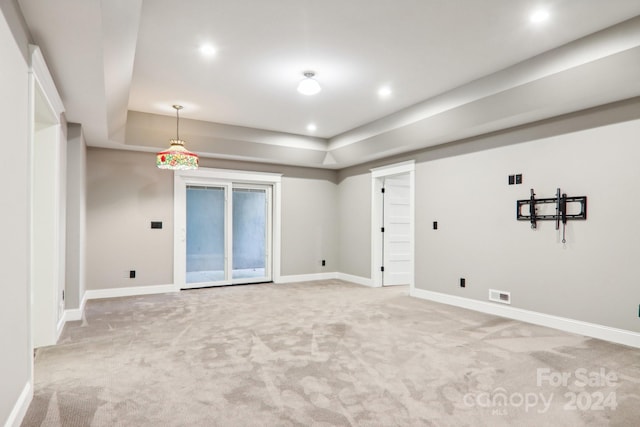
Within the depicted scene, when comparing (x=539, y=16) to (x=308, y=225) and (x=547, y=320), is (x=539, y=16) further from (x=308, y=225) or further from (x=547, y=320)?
(x=308, y=225)

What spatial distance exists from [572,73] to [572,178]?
44.8 inches

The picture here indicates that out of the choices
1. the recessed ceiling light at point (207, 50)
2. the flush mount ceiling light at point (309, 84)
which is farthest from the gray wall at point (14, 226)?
the flush mount ceiling light at point (309, 84)

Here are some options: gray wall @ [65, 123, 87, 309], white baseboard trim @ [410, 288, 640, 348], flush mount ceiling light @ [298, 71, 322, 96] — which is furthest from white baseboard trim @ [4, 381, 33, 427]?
white baseboard trim @ [410, 288, 640, 348]

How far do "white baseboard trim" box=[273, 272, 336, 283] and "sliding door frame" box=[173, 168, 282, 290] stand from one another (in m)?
0.09

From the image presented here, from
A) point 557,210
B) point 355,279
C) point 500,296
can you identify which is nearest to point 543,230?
point 557,210

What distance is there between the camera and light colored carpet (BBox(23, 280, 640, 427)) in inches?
89.8

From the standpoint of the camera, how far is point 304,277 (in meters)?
7.63

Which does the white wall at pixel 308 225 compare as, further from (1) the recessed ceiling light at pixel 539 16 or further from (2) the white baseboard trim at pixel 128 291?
(1) the recessed ceiling light at pixel 539 16

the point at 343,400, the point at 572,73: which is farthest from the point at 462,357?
the point at 572,73

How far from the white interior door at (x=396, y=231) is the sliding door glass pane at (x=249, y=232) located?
7.95 ft

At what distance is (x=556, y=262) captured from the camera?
4.16 meters

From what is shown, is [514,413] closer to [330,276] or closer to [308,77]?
[308,77]

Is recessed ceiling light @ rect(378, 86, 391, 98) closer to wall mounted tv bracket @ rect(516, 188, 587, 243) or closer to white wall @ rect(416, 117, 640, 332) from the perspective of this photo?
white wall @ rect(416, 117, 640, 332)

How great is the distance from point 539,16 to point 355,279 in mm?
5446
